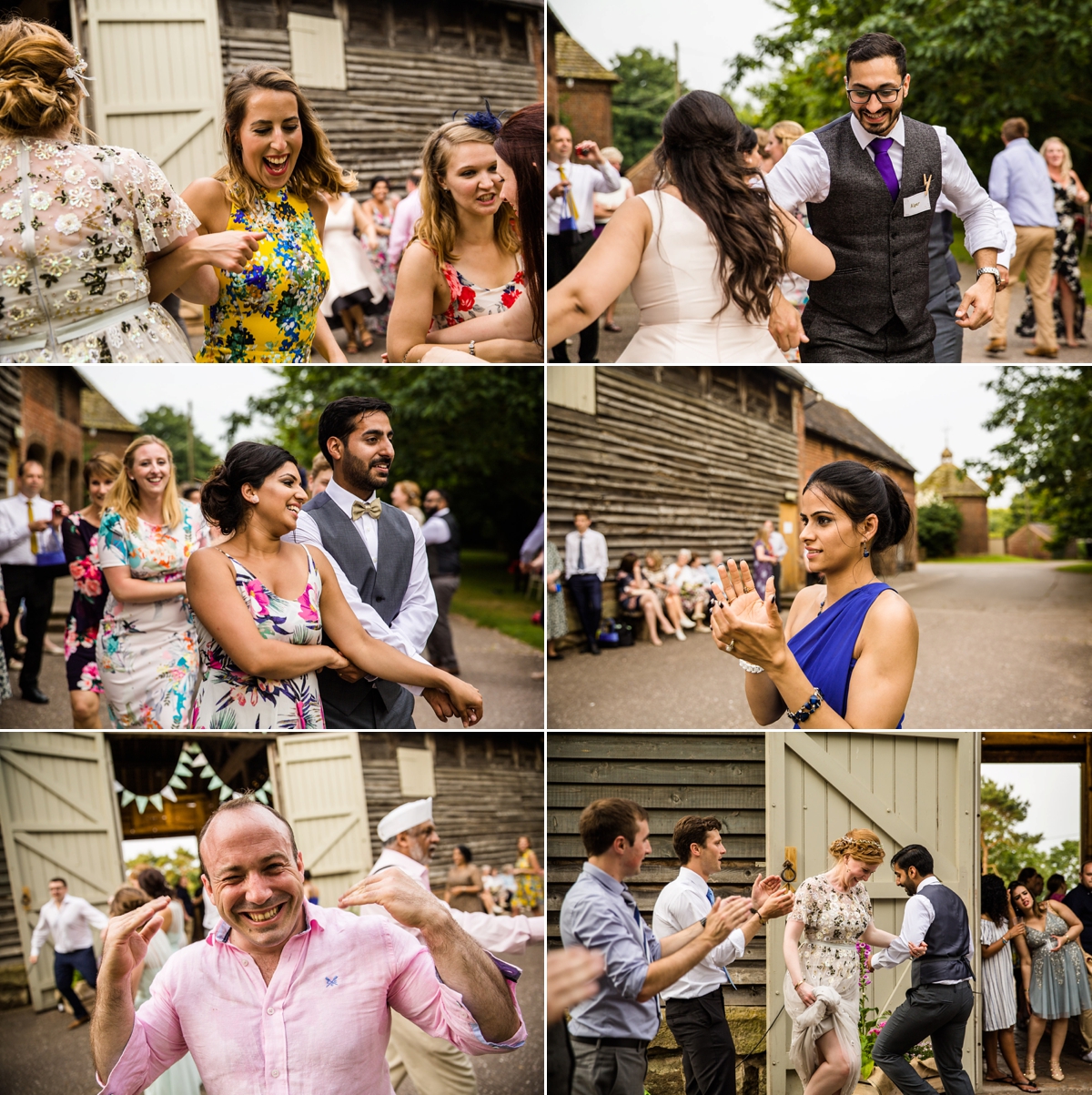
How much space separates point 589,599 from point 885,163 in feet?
6.46

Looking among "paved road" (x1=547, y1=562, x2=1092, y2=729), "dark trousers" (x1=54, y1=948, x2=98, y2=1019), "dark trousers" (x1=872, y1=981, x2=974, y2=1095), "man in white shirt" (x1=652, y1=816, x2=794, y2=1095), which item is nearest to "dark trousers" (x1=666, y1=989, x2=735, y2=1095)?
"man in white shirt" (x1=652, y1=816, x2=794, y2=1095)

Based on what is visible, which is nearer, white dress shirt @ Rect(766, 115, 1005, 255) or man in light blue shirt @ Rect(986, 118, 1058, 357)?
white dress shirt @ Rect(766, 115, 1005, 255)

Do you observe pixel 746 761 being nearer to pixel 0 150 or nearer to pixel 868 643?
pixel 868 643

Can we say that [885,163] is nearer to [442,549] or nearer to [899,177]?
[899,177]

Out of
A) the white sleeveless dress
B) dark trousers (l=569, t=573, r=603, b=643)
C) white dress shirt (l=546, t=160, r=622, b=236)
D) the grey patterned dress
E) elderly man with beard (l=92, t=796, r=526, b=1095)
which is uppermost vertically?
white dress shirt (l=546, t=160, r=622, b=236)

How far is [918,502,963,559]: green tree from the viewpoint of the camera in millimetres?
3834

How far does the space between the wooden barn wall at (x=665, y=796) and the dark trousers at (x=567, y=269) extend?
4.67ft

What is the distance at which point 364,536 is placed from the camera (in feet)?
10.2

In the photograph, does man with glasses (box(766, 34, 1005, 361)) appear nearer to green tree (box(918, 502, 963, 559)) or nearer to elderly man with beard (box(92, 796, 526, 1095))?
green tree (box(918, 502, 963, 559))

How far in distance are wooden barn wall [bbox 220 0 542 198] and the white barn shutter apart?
289 mm

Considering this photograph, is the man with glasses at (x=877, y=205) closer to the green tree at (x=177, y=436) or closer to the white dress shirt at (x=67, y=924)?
the green tree at (x=177, y=436)

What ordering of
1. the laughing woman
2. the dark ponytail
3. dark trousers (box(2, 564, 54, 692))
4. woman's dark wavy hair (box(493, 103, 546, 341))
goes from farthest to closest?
dark trousers (box(2, 564, 54, 692)) < woman's dark wavy hair (box(493, 103, 546, 341)) < the dark ponytail < the laughing woman


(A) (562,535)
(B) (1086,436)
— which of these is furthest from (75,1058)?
(B) (1086,436)

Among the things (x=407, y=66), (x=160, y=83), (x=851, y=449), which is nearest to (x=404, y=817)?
(x=851, y=449)
